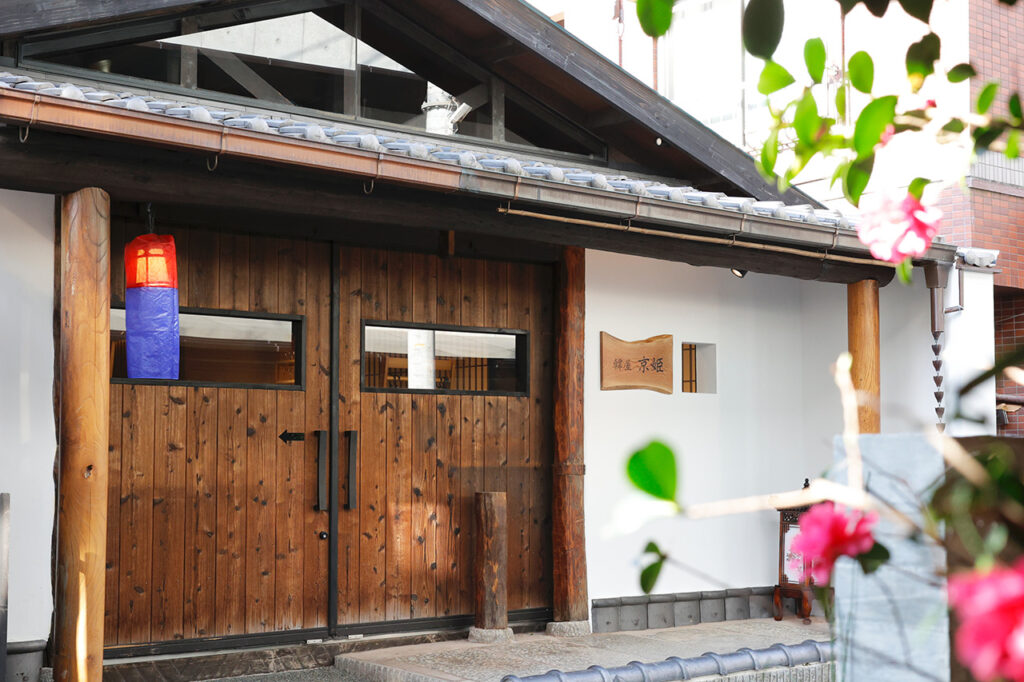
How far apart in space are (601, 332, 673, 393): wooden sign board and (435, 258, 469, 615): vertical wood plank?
1112 mm

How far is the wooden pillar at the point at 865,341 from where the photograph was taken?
288 inches

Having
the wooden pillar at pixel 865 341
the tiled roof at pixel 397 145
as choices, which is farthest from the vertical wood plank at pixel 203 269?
the wooden pillar at pixel 865 341

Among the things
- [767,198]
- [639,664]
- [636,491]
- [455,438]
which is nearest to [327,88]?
[455,438]

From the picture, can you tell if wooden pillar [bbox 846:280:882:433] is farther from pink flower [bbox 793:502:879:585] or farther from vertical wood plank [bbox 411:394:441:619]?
pink flower [bbox 793:502:879:585]

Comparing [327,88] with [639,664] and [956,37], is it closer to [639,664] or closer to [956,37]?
[639,664]

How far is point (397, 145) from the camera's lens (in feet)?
17.5

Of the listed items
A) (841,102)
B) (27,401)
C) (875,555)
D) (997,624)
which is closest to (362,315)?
(27,401)

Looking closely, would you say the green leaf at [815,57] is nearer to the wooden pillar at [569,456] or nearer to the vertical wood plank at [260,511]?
the vertical wood plank at [260,511]

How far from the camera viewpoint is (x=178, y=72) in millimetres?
6000

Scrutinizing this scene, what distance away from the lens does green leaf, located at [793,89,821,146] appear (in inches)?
50.1

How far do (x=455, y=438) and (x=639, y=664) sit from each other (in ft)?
6.55

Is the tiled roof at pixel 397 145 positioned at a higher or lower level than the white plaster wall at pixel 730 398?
higher

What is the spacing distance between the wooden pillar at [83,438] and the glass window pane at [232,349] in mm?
920

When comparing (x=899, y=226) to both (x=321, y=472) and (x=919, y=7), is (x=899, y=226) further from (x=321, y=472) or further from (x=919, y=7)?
(x=321, y=472)
